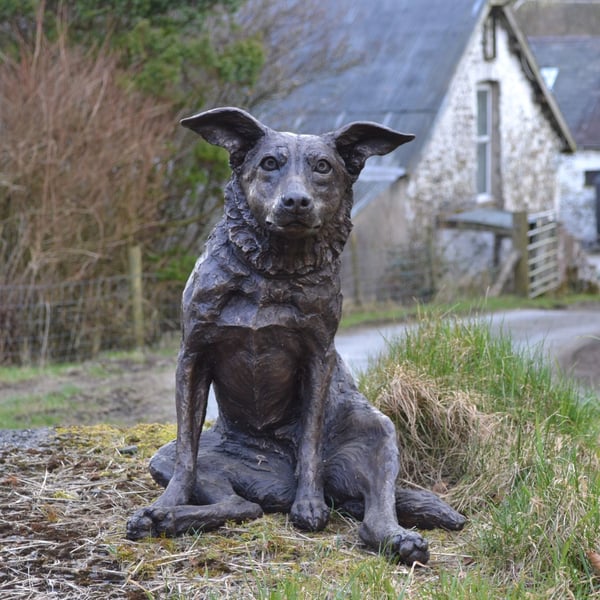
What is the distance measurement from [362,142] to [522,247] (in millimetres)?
14308

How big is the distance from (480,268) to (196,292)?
1471cm

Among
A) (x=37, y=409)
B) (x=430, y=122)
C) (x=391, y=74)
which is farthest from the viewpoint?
(x=391, y=74)

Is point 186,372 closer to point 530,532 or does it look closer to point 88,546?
point 88,546

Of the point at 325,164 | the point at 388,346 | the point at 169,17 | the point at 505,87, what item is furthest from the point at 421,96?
the point at 325,164

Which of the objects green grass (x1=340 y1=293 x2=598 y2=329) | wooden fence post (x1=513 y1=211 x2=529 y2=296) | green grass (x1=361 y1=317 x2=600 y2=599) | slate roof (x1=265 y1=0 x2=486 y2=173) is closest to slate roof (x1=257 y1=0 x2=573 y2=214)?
slate roof (x1=265 y1=0 x2=486 y2=173)

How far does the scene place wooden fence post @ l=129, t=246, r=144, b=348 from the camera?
12.0 m

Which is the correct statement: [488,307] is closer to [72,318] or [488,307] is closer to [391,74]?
[72,318]

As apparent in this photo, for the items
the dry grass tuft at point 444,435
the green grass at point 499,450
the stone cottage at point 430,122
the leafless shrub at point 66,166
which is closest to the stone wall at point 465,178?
the stone cottage at point 430,122

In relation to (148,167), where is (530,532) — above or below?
below

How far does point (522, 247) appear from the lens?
1855cm

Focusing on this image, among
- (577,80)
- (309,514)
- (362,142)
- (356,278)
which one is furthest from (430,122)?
(577,80)

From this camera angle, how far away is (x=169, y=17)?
13609 mm

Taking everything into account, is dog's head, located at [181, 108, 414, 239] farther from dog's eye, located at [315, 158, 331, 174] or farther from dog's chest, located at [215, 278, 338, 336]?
dog's chest, located at [215, 278, 338, 336]

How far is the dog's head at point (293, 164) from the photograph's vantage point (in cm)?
425
